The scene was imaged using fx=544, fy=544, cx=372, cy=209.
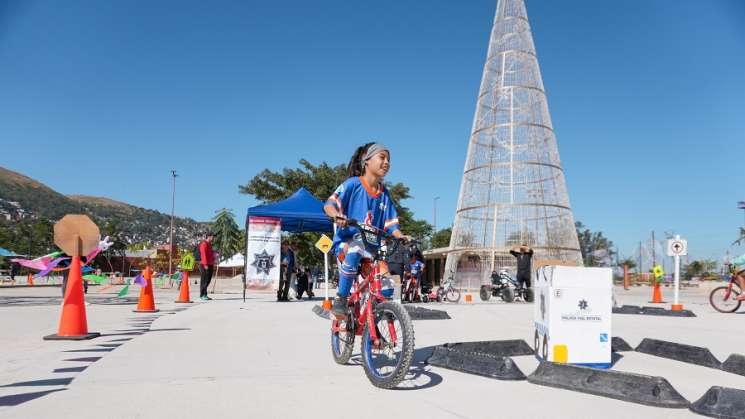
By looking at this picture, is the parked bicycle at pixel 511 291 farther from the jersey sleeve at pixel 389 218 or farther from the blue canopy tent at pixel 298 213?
the jersey sleeve at pixel 389 218

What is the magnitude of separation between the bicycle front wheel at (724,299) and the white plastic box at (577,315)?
36.8ft

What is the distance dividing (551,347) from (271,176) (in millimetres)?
36554

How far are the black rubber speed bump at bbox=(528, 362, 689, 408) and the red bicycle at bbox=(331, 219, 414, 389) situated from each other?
1.16 meters

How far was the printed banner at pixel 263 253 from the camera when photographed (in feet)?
52.1

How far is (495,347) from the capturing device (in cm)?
583

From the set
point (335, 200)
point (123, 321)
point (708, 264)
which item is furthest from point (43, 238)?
point (708, 264)

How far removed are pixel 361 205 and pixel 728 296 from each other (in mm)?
13063

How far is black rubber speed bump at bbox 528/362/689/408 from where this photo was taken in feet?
12.0

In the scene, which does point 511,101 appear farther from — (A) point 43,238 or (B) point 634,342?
(A) point 43,238

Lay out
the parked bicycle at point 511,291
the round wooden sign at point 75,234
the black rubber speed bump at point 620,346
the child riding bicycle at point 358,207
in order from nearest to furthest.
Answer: the child riding bicycle at point 358,207
the black rubber speed bump at point 620,346
the round wooden sign at point 75,234
the parked bicycle at point 511,291

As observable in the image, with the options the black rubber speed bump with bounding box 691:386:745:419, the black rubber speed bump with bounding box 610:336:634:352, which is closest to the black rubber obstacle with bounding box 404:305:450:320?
the black rubber speed bump with bounding box 610:336:634:352

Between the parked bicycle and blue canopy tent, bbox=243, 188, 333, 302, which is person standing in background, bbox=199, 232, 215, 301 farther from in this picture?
the parked bicycle

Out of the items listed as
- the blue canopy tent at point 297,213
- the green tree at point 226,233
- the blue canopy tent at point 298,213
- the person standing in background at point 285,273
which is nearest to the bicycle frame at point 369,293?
the blue canopy tent at point 297,213

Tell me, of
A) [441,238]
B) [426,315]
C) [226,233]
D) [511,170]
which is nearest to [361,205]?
[426,315]
